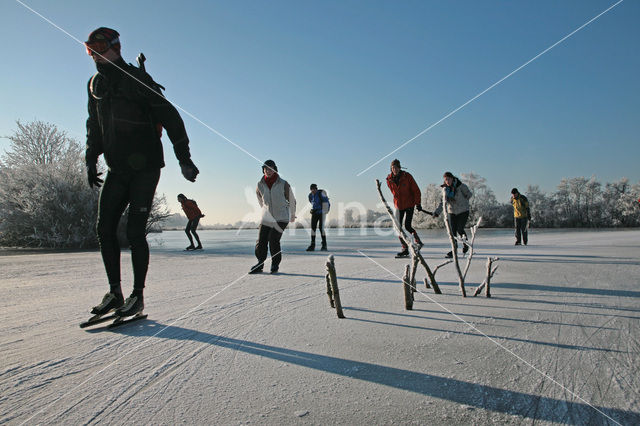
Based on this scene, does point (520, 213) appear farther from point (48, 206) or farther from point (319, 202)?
point (48, 206)

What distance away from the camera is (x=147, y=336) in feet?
6.91

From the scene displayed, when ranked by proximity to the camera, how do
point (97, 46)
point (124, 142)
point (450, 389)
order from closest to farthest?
point (450, 389)
point (97, 46)
point (124, 142)

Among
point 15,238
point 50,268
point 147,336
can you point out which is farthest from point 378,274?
point 15,238

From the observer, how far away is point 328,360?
1691mm

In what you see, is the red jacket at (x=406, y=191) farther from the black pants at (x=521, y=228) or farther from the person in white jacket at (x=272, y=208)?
the black pants at (x=521, y=228)

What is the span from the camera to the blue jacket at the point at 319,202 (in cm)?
968

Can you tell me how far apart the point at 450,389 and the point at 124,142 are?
269cm

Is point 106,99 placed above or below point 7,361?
above

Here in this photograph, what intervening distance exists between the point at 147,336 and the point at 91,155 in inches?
67.1

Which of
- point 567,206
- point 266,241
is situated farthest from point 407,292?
point 567,206

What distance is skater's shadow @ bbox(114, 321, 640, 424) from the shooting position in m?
1.18

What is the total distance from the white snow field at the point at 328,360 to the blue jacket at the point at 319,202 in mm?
6378

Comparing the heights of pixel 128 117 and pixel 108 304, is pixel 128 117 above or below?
above

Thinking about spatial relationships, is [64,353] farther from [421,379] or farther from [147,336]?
[421,379]
